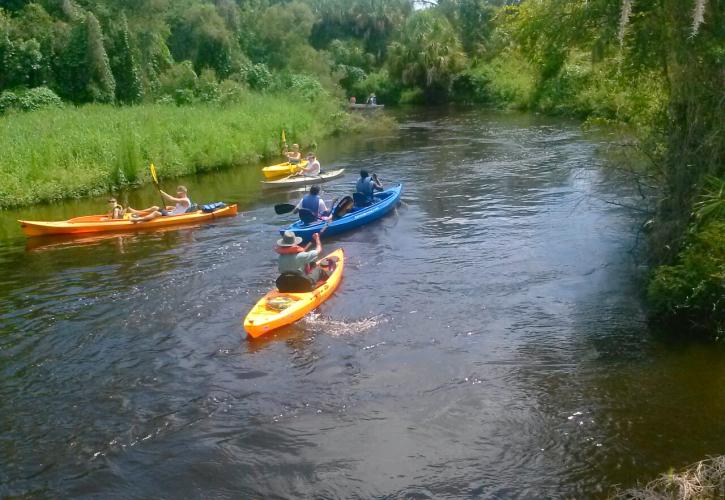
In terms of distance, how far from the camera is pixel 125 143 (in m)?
19.7

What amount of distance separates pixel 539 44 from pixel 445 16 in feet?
121

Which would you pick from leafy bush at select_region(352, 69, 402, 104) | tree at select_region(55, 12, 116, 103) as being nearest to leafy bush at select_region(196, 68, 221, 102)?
tree at select_region(55, 12, 116, 103)

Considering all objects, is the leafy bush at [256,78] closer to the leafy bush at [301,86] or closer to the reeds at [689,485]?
the leafy bush at [301,86]

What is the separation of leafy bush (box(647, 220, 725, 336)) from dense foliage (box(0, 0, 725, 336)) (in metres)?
0.04

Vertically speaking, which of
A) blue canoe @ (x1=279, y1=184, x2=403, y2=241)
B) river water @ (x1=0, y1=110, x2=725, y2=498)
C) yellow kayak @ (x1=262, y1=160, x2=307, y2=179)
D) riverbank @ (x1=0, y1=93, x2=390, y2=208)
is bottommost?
river water @ (x1=0, y1=110, x2=725, y2=498)

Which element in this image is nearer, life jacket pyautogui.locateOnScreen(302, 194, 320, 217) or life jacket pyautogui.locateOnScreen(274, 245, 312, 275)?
life jacket pyautogui.locateOnScreen(274, 245, 312, 275)

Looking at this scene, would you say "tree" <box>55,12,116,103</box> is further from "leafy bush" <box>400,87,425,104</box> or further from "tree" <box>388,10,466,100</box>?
"leafy bush" <box>400,87,425,104</box>

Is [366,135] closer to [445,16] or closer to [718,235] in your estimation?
[445,16]

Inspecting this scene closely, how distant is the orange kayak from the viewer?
567 inches

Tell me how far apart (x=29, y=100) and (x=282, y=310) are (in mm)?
19538

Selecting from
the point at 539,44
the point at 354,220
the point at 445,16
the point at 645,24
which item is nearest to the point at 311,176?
the point at 354,220

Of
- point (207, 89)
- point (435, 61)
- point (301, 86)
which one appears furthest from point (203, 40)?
point (435, 61)

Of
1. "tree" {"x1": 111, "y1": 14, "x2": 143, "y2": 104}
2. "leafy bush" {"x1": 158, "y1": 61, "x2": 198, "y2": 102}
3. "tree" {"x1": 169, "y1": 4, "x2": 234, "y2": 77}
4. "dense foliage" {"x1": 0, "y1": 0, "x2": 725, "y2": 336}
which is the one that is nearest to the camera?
"dense foliage" {"x1": 0, "y1": 0, "x2": 725, "y2": 336}

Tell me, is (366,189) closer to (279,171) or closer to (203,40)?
(279,171)
